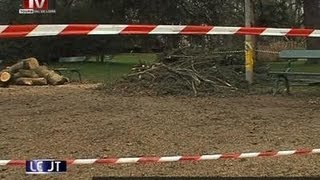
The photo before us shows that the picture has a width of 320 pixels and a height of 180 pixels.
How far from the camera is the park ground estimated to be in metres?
6.68

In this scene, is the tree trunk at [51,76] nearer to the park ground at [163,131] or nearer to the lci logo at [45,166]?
the park ground at [163,131]

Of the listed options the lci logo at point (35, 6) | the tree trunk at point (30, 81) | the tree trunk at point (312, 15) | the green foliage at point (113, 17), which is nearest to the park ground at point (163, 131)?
the tree trunk at point (30, 81)

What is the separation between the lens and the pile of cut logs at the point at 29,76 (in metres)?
18.6

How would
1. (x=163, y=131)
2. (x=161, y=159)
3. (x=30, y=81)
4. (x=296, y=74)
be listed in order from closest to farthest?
(x=161, y=159), (x=163, y=131), (x=296, y=74), (x=30, y=81)

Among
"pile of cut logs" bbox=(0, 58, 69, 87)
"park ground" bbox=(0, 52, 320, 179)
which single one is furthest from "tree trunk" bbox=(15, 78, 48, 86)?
"park ground" bbox=(0, 52, 320, 179)

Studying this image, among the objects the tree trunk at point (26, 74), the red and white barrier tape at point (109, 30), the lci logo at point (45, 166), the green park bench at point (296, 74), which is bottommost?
the tree trunk at point (26, 74)

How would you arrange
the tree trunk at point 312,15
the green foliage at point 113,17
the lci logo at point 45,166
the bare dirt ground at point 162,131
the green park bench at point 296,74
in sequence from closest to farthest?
the lci logo at point 45,166, the bare dirt ground at point 162,131, the green park bench at point 296,74, the tree trunk at point 312,15, the green foliage at point 113,17

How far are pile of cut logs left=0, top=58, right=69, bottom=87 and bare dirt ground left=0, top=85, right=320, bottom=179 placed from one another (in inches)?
207

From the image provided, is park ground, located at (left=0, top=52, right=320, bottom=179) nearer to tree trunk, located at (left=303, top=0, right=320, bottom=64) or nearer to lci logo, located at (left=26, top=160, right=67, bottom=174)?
lci logo, located at (left=26, top=160, right=67, bottom=174)

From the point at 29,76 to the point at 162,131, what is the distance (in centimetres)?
1091

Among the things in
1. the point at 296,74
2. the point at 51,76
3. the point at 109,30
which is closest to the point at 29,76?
the point at 51,76

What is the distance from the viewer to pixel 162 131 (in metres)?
8.98

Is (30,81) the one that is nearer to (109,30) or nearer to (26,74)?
(26,74)

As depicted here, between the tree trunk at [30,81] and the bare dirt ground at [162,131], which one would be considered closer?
the bare dirt ground at [162,131]
